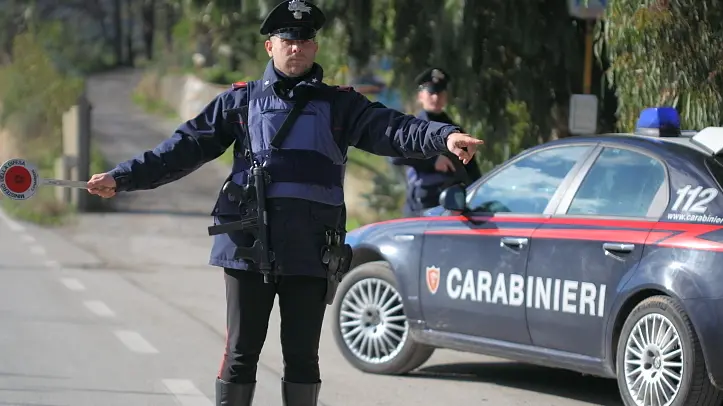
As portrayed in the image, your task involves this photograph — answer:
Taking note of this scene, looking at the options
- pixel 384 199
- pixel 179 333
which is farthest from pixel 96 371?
pixel 384 199

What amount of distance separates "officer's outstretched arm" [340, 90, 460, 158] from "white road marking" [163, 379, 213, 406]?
8.16 ft

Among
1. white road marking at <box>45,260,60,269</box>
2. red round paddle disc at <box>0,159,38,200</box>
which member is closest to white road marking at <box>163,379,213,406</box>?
red round paddle disc at <box>0,159,38,200</box>

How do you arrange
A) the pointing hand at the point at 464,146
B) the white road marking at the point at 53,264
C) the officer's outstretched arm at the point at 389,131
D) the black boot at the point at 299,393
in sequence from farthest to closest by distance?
1. the white road marking at the point at 53,264
2. the black boot at the point at 299,393
3. the officer's outstretched arm at the point at 389,131
4. the pointing hand at the point at 464,146

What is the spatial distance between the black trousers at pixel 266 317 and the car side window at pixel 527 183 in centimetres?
255

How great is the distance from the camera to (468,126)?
555 inches

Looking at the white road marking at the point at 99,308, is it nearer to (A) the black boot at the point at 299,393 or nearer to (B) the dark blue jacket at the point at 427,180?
(B) the dark blue jacket at the point at 427,180

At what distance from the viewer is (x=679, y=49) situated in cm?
1002

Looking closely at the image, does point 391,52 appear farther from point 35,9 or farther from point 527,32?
point 35,9

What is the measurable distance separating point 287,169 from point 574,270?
7.75 feet

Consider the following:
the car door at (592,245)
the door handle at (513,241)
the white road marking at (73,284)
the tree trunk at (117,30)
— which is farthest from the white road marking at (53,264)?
the tree trunk at (117,30)

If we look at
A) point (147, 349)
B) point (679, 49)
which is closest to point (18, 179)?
point (147, 349)

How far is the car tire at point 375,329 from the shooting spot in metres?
8.54

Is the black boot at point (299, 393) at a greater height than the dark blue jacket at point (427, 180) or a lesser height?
lesser

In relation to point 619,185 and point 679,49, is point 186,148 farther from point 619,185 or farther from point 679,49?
point 679,49
